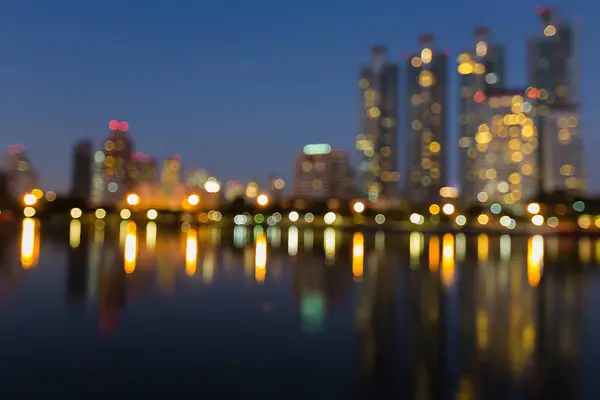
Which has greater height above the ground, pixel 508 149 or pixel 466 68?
→ pixel 466 68

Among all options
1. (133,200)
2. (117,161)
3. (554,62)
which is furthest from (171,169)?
(554,62)

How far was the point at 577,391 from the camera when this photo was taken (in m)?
6.37

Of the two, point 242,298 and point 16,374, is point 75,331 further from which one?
point 242,298

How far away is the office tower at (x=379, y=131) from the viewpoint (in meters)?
188

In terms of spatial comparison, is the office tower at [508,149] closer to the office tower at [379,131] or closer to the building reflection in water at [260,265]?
the office tower at [379,131]

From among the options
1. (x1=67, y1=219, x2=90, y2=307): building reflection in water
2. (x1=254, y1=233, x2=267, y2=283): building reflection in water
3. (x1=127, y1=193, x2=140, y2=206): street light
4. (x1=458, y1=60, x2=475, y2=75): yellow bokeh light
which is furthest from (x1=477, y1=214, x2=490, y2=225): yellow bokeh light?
(x1=458, y1=60, x2=475, y2=75): yellow bokeh light

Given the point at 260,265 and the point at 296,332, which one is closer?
the point at 296,332

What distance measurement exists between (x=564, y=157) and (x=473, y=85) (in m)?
45.4

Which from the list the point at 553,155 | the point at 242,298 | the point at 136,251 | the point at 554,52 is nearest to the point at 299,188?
the point at 553,155

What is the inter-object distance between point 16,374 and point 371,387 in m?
4.18

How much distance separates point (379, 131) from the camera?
623 ft

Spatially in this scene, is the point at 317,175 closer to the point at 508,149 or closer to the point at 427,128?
the point at 427,128

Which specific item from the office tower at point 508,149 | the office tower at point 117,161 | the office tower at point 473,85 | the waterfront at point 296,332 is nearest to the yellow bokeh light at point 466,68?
the office tower at point 473,85

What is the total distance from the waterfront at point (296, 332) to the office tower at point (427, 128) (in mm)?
169990
